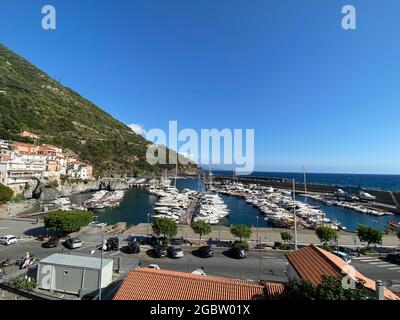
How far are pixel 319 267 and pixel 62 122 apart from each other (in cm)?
13913

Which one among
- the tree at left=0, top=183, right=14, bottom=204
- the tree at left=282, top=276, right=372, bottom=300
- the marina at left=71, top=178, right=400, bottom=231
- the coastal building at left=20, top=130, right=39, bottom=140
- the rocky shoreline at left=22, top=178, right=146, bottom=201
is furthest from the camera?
the coastal building at left=20, top=130, right=39, bottom=140

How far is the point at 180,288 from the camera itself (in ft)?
42.8

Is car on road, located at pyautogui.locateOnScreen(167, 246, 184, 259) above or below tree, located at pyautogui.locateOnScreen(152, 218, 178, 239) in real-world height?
below

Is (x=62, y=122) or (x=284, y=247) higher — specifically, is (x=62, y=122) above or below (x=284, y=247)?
above

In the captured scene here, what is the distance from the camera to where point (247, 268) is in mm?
23922

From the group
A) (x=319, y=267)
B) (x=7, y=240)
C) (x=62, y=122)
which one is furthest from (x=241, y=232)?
(x=62, y=122)

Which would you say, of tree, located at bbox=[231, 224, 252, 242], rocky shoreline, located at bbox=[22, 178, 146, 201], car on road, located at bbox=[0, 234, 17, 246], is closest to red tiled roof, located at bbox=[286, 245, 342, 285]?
tree, located at bbox=[231, 224, 252, 242]

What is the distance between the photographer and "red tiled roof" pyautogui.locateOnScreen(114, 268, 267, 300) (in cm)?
1261

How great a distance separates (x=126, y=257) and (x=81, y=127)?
129 meters

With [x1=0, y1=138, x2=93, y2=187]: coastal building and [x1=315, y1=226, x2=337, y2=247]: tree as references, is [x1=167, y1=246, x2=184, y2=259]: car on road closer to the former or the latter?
[x1=315, y1=226, x2=337, y2=247]: tree

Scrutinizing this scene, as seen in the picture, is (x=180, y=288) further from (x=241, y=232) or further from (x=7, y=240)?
(x=7, y=240)

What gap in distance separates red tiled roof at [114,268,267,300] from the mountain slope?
341ft

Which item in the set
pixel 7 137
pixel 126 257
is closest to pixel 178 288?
pixel 126 257
